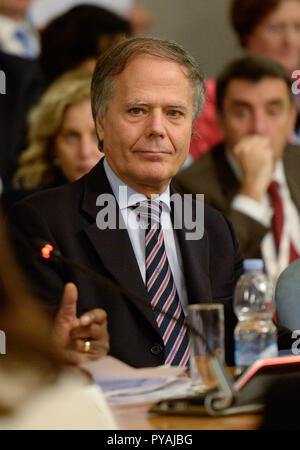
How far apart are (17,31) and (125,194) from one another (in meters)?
2.34

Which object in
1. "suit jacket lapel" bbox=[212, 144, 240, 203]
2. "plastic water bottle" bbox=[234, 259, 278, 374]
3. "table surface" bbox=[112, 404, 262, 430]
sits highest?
"suit jacket lapel" bbox=[212, 144, 240, 203]

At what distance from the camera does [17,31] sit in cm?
443

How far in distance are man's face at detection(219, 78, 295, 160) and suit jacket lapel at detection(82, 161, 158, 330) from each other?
1623 mm

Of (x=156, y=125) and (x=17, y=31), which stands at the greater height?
(x=17, y=31)

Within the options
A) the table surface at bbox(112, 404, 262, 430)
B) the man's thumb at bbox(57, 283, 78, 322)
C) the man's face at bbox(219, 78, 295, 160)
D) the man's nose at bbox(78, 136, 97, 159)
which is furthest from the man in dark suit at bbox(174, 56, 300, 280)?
the table surface at bbox(112, 404, 262, 430)

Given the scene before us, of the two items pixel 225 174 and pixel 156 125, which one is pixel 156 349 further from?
pixel 225 174

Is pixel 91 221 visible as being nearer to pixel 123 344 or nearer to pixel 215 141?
pixel 123 344

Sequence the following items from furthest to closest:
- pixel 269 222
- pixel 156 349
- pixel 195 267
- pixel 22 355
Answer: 1. pixel 269 222
2. pixel 195 267
3. pixel 156 349
4. pixel 22 355

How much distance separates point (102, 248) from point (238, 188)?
5.16 feet

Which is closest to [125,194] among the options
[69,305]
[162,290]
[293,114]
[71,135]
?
[162,290]

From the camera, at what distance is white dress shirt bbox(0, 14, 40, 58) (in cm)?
439

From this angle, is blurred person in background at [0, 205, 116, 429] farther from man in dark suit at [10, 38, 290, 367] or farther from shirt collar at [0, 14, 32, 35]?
shirt collar at [0, 14, 32, 35]

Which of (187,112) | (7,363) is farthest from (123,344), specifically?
(7,363)

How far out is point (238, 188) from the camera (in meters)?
3.71
